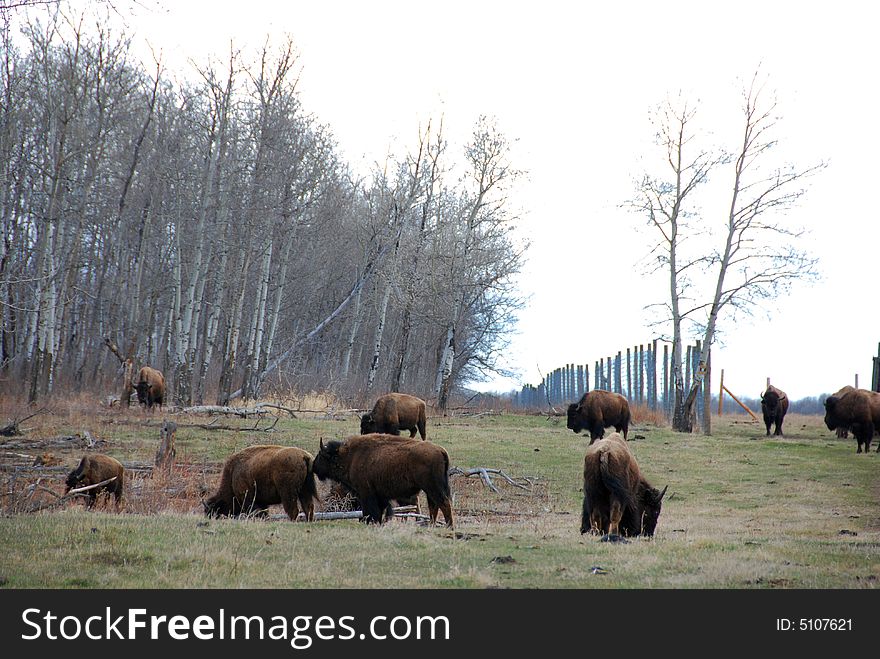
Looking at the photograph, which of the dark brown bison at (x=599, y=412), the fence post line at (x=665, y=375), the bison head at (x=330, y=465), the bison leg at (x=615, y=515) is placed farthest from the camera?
the fence post line at (x=665, y=375)

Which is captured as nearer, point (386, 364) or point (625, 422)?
point (625, 422)

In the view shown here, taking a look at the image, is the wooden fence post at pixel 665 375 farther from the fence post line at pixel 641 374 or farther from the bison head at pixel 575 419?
the bison head at pixel 575 419

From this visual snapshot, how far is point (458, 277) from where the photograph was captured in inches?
1489

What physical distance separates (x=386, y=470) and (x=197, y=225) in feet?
62.3

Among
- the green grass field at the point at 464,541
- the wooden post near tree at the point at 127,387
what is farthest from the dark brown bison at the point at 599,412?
the wooden post near tree at the point at 127,387

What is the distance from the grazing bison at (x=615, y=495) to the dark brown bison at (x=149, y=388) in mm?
17901

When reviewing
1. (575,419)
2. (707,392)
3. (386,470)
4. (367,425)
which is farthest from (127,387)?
(707,392)

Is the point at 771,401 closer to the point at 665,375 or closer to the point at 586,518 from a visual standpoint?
the point at 665,375

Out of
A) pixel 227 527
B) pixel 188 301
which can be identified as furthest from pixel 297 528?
pixel 188 301

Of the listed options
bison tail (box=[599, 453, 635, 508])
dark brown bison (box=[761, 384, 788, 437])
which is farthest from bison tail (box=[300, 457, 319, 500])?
dark brown bison (box=[761, 384, 788, 437])

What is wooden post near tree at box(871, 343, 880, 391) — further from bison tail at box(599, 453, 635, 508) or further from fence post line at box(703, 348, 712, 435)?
bison tail at box(599, 453, 635, 508)

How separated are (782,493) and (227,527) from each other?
46.1ft

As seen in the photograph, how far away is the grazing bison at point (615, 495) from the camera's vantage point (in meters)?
11.0

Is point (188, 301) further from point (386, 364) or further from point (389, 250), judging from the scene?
point (386, 364)
